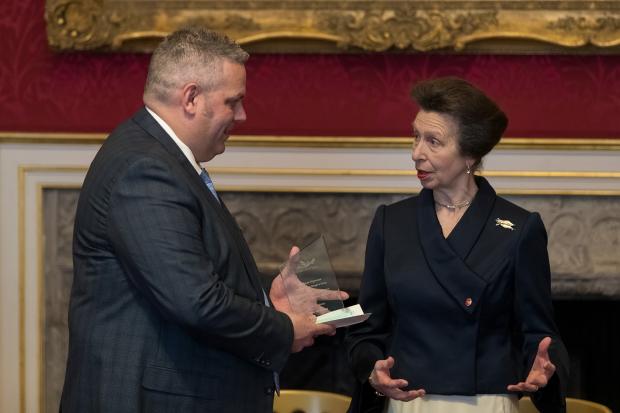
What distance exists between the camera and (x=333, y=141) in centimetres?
467

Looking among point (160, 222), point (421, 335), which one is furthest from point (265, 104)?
point (160, 222)

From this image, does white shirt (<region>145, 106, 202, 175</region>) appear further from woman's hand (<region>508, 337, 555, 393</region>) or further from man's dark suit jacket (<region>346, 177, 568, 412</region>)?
woman's hand (<region>508, 337, 555, 393</region>)

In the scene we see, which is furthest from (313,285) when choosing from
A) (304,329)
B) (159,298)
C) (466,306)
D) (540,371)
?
(540,371)

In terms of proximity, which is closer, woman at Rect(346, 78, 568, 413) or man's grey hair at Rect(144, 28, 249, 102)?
man's grey hair at Rect(144, 28, 249, 102)

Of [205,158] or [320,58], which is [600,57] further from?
[205,158]

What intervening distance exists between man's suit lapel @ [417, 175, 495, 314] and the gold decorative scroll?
128 cm

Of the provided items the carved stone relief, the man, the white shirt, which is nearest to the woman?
the man

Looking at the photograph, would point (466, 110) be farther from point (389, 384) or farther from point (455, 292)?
point (389, 384)

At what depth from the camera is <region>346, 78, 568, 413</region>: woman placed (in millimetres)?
3289

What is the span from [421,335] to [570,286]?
61.1 inches

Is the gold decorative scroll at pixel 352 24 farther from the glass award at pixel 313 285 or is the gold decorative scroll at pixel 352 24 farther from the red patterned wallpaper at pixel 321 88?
the glass award at pixel 313 285

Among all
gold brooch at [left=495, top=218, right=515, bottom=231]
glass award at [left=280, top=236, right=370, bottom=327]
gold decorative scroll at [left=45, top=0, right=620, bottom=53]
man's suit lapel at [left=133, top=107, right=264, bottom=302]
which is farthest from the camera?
gold decorative scroll at [left=45, top=0, right=620, bottom=53]

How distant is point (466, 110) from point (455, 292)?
595 mm

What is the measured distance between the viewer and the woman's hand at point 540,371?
315 centimetres
